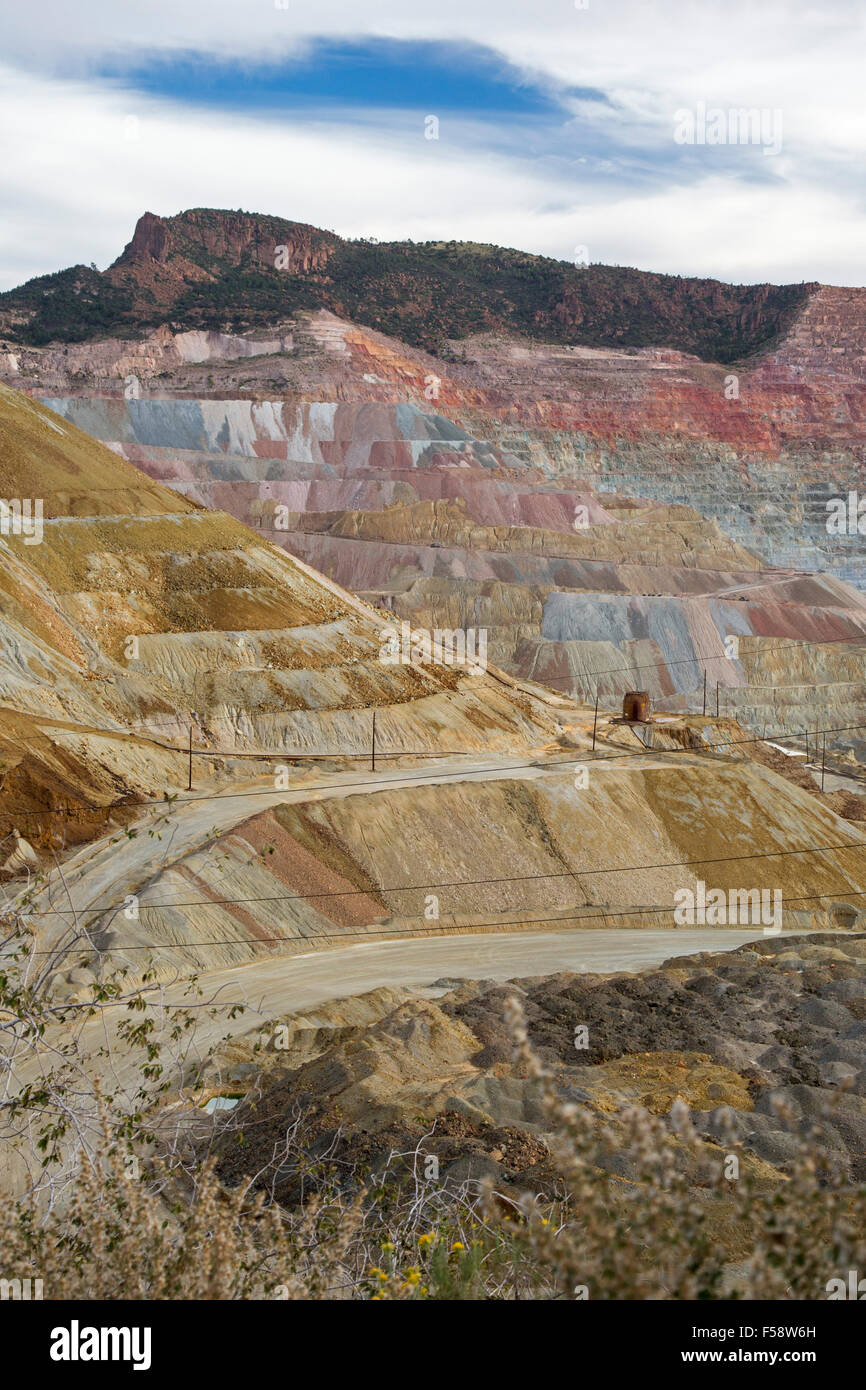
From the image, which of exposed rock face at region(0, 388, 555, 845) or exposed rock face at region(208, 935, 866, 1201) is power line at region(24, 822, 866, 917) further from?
A: exposed rock face at region(208, 935, 866, 1201)

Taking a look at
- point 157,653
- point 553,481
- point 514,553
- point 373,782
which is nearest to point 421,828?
point 373,782

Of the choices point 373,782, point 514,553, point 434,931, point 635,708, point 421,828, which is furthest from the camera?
point 514,553

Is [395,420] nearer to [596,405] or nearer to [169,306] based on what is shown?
[596,405]

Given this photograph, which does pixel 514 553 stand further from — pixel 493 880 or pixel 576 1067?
pixel 576 1067

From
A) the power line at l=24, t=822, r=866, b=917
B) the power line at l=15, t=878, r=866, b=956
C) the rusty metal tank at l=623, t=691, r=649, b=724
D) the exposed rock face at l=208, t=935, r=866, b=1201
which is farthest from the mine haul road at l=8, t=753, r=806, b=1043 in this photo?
the rusty metal tank at l=623, t=691, r=649, b=724

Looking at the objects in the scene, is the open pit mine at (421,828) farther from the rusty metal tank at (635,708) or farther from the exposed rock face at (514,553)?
the exposed rock face at (514,553)

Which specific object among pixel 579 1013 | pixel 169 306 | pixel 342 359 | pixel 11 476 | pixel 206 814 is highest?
pixel 169 306
